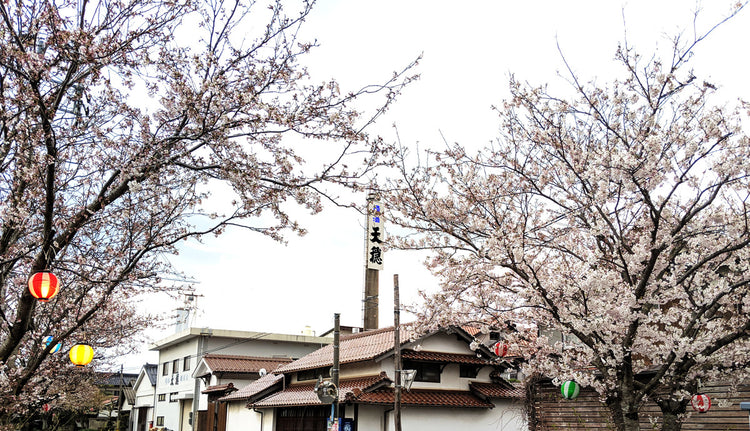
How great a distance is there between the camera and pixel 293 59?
246 inches

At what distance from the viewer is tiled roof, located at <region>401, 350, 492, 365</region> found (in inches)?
760

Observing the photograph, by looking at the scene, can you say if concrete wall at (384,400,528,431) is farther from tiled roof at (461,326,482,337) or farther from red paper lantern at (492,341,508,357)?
red paper lantern at (492,341,508,357)

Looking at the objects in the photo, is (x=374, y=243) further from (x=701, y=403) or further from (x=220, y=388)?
(x=701, y=403)

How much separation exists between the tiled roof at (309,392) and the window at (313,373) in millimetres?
362

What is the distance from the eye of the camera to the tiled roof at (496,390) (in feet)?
66.9

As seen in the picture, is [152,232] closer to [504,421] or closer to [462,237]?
[462,237]

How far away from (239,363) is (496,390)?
1477cm

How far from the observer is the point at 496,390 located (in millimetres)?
21031

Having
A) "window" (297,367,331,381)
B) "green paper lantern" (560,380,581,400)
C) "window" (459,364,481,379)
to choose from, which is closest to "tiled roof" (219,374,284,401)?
"window" (297,367,331,381)

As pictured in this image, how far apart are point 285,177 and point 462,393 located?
1644 centimetres

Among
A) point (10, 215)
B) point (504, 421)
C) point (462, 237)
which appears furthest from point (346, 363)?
point (10, 215)

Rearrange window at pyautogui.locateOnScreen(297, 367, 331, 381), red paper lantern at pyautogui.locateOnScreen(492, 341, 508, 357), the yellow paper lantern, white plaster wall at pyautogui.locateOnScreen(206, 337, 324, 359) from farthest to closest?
white plaster wall at pyautogui.locateOnScreen(206, 337, 324, 359), window at pyautogui.locateOnScreen(297, 367, 331, 381), red paper lantern at pyautogui.locateOnScreen(492, 341, 508, 357), the yellow paper lantern

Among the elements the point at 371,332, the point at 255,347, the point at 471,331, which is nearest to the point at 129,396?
the point at 255,347

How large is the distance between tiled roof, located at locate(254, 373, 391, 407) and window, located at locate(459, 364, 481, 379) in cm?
357
